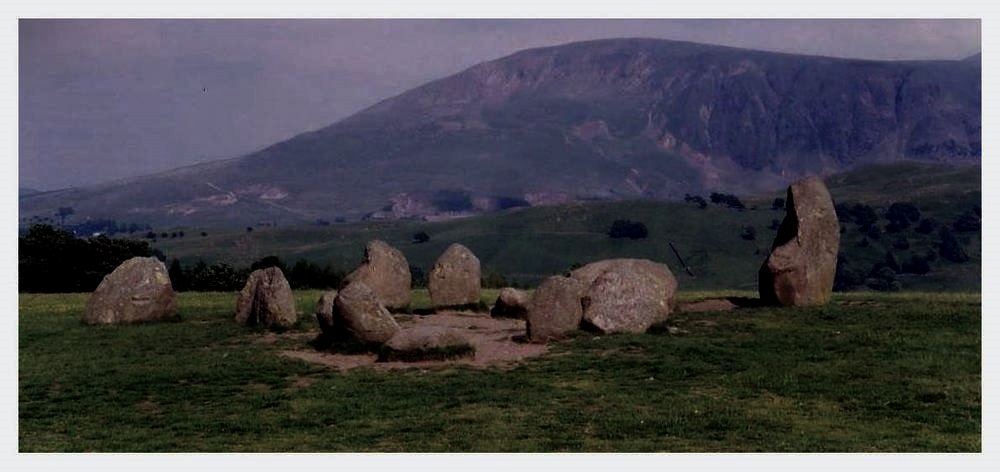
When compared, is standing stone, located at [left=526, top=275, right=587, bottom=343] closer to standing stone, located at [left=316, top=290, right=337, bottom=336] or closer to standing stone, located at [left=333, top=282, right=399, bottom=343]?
standing stone, located at [left=333, top=282, right=399, bottom=343]

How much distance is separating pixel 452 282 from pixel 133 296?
11780 millimetres

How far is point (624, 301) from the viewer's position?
33031mm

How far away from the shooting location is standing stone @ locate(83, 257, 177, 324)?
37.2m

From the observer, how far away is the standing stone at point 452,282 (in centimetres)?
Result: 4103

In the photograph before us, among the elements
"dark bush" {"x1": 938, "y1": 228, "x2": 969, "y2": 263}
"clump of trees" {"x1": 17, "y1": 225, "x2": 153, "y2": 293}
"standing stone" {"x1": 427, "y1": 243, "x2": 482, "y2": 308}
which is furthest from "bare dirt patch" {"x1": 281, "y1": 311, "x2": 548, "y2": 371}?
"dark bush" {"x1": 938, "y1": 228, "x2": 969, "y2": 263}

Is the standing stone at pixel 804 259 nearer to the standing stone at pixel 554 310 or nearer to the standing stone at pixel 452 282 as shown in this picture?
the standing stone at pixel 554 310

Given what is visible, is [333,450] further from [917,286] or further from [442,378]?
[917,286]

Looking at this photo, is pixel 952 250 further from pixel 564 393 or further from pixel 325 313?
pixel 564 393

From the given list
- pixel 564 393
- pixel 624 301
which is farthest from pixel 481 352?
pixel 564 393

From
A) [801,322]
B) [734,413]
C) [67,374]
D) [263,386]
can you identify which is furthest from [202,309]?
[734,413]

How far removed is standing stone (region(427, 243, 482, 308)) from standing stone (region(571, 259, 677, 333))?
312 inches

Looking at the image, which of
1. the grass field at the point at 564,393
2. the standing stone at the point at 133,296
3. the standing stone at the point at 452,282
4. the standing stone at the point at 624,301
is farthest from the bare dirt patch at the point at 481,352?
the standing stone at the point at 133,296

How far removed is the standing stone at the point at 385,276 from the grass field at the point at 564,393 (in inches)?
232

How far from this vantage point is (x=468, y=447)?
20.4m
